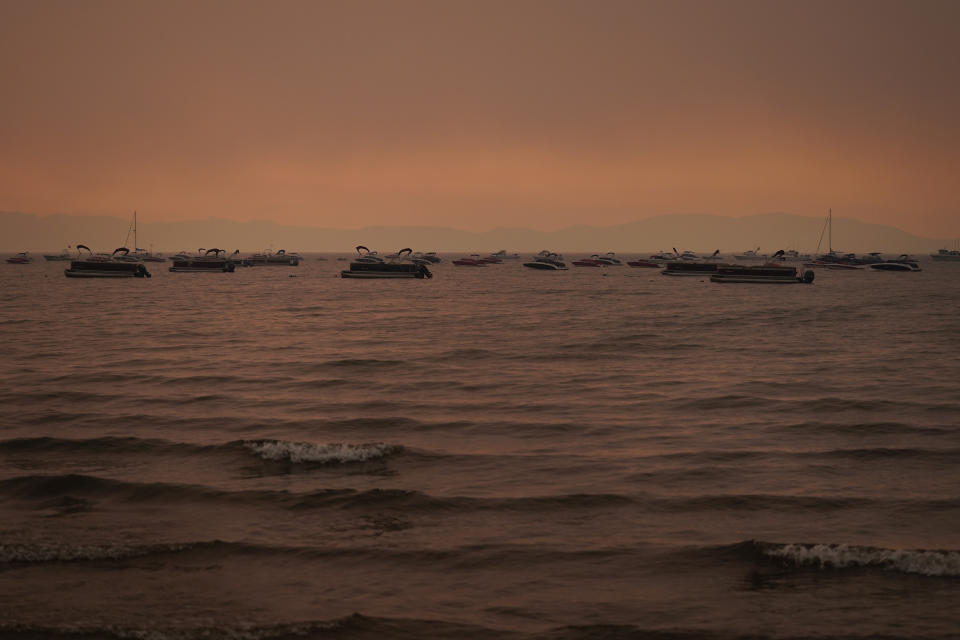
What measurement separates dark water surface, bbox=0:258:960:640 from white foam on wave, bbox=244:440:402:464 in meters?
0.06

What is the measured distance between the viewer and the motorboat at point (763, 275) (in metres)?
116

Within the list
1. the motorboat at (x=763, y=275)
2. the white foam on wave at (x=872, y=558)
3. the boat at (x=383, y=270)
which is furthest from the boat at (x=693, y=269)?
the white foam on wave at (x=872, y=558)

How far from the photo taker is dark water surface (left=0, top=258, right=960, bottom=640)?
9836 millimetres

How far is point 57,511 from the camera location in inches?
531

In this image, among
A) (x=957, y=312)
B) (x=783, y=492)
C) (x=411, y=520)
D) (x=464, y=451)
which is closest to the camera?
(x=411, y=520)

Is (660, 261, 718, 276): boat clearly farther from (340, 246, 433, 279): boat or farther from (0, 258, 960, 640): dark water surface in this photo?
(0, 258, 960, 640): dark water surface

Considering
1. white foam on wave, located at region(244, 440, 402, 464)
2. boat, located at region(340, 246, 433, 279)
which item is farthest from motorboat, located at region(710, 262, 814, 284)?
white foam on wave, located at region(244, 440, 402, 464)

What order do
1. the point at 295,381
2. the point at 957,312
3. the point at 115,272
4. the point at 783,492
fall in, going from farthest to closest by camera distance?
1. the point at 115,272
2. the point at 957,312
3. the point at 295,381
4. the point at 783,492

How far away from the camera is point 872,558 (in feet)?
37.4

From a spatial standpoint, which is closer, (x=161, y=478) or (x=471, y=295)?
(x=161, y=478)

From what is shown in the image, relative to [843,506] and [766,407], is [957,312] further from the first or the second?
[843,506]

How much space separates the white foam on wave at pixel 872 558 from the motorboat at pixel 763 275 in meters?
109

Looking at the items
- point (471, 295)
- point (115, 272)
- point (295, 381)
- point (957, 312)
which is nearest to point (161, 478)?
point (295, 381)

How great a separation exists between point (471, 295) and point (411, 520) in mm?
82955
